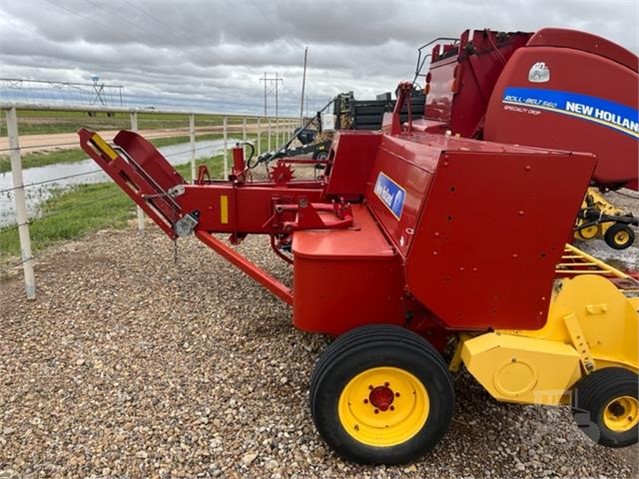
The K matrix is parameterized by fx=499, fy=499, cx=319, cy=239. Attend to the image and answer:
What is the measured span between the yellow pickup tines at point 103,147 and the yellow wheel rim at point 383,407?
254 cm

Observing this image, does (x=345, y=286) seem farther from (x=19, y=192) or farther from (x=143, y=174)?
(x=19, y=192)

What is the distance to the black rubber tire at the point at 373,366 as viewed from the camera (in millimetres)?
2303

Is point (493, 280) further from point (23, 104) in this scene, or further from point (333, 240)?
point (23, 104)

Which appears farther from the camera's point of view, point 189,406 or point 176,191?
point 176,191

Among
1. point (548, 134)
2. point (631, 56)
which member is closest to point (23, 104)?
point (548, 134)

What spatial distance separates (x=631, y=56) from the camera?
3.77 meters

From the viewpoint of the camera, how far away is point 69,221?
7125 millimetres

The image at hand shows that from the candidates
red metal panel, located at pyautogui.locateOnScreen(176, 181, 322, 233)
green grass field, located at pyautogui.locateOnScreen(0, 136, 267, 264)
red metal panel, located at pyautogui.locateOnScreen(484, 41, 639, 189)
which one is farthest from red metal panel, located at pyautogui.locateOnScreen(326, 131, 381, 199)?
green grass field, located at pyautogui.locateOnScreen(0, 136, 267, 264)

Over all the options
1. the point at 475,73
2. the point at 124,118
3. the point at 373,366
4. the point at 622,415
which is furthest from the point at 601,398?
the point at 124,118

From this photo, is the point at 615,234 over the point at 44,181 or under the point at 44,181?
under

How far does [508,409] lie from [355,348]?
125 centimetres

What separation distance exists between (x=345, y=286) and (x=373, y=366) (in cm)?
48

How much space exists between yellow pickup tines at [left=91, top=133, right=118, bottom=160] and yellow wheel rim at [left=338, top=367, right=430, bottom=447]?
2.54 meters

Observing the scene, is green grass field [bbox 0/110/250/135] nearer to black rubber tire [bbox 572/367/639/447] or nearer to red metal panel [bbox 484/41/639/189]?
red metal panel [bbox 484/41/639/189]
